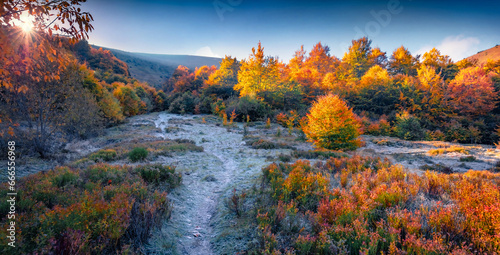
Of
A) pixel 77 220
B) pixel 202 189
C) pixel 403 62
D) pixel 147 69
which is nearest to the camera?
pixel 77 220

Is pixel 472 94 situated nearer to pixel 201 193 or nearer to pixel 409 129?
pixel 409 129

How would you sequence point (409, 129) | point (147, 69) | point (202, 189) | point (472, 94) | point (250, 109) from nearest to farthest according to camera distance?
point (202, 189), point (409, 129), point (472, 94), point (250, 109), point (147, 69)

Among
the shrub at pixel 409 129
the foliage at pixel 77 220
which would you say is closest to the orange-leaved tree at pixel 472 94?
the shrub at pixel 409 129

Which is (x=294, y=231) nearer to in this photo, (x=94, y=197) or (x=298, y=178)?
(x=298, y=178)

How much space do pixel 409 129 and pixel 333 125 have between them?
17.1m

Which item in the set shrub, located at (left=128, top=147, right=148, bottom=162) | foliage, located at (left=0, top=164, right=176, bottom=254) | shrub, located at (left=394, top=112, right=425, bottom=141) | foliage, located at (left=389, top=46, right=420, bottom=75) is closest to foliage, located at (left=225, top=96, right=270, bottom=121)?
shrub, located at (left=394, top=112, right=425, bottom=141)

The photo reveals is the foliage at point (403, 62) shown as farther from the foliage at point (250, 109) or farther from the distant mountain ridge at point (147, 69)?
the distant mountain ridge at point (147, 69)

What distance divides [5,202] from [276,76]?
3072 centimetres

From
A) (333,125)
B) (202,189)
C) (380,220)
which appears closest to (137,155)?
(202,189)

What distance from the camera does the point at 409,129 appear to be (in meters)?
21.9

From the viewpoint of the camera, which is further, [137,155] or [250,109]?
[250,109]

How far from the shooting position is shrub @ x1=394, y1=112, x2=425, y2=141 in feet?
70.0

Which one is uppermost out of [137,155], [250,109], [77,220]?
[250,109]

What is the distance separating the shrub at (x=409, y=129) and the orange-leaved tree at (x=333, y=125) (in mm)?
14448
